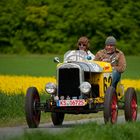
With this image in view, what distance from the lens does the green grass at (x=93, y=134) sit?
39.4 ft

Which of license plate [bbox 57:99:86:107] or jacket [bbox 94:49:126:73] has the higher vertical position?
jacket [bbox 94:49:126:73]

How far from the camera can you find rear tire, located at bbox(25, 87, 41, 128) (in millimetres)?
16328

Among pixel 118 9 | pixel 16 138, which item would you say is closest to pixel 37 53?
pixel 118 9

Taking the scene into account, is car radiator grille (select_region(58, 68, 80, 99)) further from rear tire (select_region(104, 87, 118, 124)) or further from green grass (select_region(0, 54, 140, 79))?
green grass (select_region(0, 54, 140, 79))

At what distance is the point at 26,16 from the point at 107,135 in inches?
2304

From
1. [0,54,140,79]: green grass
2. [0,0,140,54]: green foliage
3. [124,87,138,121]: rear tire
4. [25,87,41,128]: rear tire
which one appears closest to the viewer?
[25,87,41,128]: rear tire

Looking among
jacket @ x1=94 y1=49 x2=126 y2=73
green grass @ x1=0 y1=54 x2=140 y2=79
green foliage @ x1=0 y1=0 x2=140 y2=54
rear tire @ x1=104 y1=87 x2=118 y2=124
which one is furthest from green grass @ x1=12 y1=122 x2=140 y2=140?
green foliage @ x1=0 y1=0 x2=140 y2=54

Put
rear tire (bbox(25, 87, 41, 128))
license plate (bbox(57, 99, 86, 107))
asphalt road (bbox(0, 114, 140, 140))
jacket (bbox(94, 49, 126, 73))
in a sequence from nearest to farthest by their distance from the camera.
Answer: asphalt road (bbox(0, 114, 140, 140)) → license plate (bbox(57, 99, 86, 107)) → rear tire (bbox(25, 87, 41, 128)) → jacket (bbox(94, 49, 126, 73))

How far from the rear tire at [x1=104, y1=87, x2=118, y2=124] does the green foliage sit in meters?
50.9

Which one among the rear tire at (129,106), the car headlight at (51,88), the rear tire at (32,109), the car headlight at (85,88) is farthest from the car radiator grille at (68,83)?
the rear tire at (129,106)

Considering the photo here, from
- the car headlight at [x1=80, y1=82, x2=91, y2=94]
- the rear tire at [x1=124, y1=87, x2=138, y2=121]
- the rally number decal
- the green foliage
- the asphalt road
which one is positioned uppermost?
the green foliage

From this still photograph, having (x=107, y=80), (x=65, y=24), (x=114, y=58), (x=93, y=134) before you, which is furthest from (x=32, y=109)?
(x=65, y=24)

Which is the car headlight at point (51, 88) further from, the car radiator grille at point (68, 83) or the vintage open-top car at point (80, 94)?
the car radiator grille at point (68, 83)

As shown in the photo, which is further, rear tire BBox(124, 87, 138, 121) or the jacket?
the jacket
